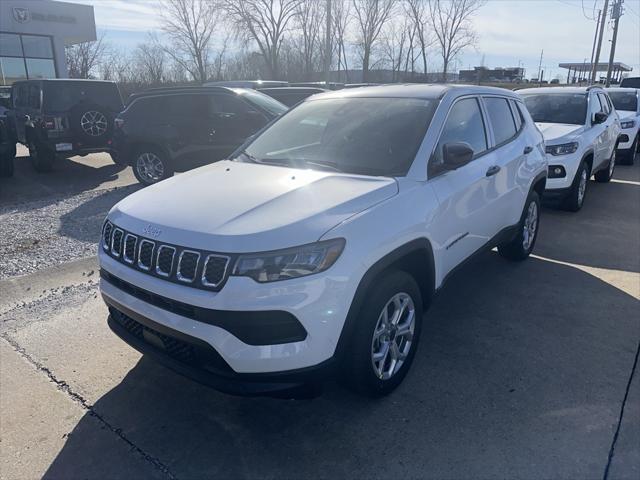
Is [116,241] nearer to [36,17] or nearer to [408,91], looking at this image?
[408,91]

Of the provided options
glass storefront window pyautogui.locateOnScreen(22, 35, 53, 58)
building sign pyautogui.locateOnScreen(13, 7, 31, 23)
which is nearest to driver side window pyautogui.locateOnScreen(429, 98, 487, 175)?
building sign pyautogui.locateOnScreen(13, 7, 31, 23)

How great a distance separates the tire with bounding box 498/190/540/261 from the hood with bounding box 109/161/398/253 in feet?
8.69

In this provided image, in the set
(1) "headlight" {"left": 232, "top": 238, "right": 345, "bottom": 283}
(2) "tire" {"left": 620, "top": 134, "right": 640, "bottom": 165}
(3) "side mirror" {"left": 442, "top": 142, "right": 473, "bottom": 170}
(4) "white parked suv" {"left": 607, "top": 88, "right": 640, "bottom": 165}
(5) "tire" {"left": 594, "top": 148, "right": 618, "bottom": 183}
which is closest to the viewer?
(1) "headlight" {"left": 232, "top": 238, "right": 345, "bottom": 283}

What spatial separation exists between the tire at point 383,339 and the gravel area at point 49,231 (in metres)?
3.96

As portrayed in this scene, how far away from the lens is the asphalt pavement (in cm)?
262

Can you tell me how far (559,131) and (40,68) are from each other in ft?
82.5

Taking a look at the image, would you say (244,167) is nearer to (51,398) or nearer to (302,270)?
(302,270)

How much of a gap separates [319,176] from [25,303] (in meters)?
3.02

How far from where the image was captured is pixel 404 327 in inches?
124

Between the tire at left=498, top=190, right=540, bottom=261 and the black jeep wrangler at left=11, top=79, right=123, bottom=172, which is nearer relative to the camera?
the tire at left=498, top=190, right=540, bottom=261

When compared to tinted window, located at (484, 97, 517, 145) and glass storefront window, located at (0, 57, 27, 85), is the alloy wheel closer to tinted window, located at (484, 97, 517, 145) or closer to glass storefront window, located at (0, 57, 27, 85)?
tinted window, located at (484, 97, 517, 145)

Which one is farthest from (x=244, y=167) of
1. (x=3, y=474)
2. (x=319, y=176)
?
(x=3, y=474)

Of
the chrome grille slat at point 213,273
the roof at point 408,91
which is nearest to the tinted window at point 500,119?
the roof at point 408,91

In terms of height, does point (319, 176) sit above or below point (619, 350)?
above
